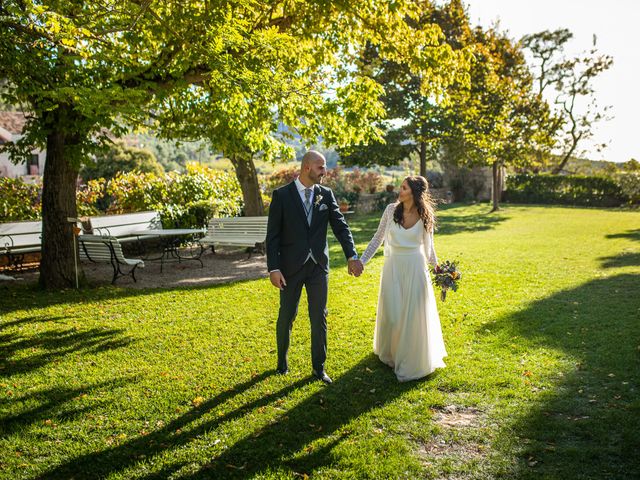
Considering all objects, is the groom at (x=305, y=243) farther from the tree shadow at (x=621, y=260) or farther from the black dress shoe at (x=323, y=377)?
the tree shadow at (x=621, y=260)

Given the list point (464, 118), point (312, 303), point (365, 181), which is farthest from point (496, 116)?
point (312, 303)

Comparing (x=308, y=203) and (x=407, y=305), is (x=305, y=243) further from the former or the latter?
(x=407, y=305)

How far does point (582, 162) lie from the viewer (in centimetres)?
5150

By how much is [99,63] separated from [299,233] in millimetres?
6455

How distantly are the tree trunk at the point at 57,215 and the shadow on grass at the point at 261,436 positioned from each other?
6.81 meters

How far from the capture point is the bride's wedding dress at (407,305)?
5.57 meters

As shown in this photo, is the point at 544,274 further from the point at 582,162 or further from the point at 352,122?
the point at 582,162

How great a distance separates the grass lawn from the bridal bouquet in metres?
0.91

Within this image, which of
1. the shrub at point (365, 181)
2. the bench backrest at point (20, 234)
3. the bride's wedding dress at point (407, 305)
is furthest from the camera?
the shrub at point (365, 181)

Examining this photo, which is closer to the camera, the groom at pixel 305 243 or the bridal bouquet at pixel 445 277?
the groom at pixel 305 243

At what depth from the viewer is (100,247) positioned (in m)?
11.5

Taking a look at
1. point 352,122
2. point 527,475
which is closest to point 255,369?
point 527,475

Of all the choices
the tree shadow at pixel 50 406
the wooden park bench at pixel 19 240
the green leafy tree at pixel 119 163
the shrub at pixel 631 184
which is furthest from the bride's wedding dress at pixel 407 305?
the green leafy tree at pixel 119 163

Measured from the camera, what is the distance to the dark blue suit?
209 inches
